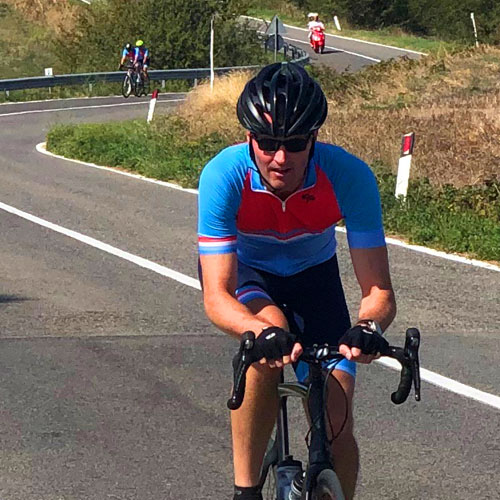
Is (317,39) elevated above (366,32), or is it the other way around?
(317,39)

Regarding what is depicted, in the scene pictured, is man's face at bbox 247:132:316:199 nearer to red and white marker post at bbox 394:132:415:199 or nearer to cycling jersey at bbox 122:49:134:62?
red and white marker post at bbox 394:132:415:199

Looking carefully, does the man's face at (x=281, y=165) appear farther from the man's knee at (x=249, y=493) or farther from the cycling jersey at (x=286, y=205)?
the man's knee at (x=249, y=493)

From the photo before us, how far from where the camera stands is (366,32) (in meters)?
65.3

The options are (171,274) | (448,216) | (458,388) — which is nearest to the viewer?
(458,388)

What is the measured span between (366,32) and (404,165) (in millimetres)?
52274

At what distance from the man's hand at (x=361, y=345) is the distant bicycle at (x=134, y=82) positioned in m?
35.8

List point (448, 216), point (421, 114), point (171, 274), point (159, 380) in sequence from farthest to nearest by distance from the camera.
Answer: point (421, 114) < point (448, 216) < point (171, 274) < point (159, 380)

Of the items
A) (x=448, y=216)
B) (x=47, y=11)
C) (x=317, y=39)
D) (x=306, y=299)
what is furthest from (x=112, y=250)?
(x=47, y=11)

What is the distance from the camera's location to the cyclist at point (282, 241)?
3719mm

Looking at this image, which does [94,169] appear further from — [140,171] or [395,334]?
[395,334]

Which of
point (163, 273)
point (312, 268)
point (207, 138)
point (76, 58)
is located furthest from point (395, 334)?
point (76, 58)

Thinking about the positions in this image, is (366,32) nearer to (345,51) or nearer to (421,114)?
(345,51)

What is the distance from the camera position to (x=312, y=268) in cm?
421

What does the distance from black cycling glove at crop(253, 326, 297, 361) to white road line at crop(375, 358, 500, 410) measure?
3.81 m
